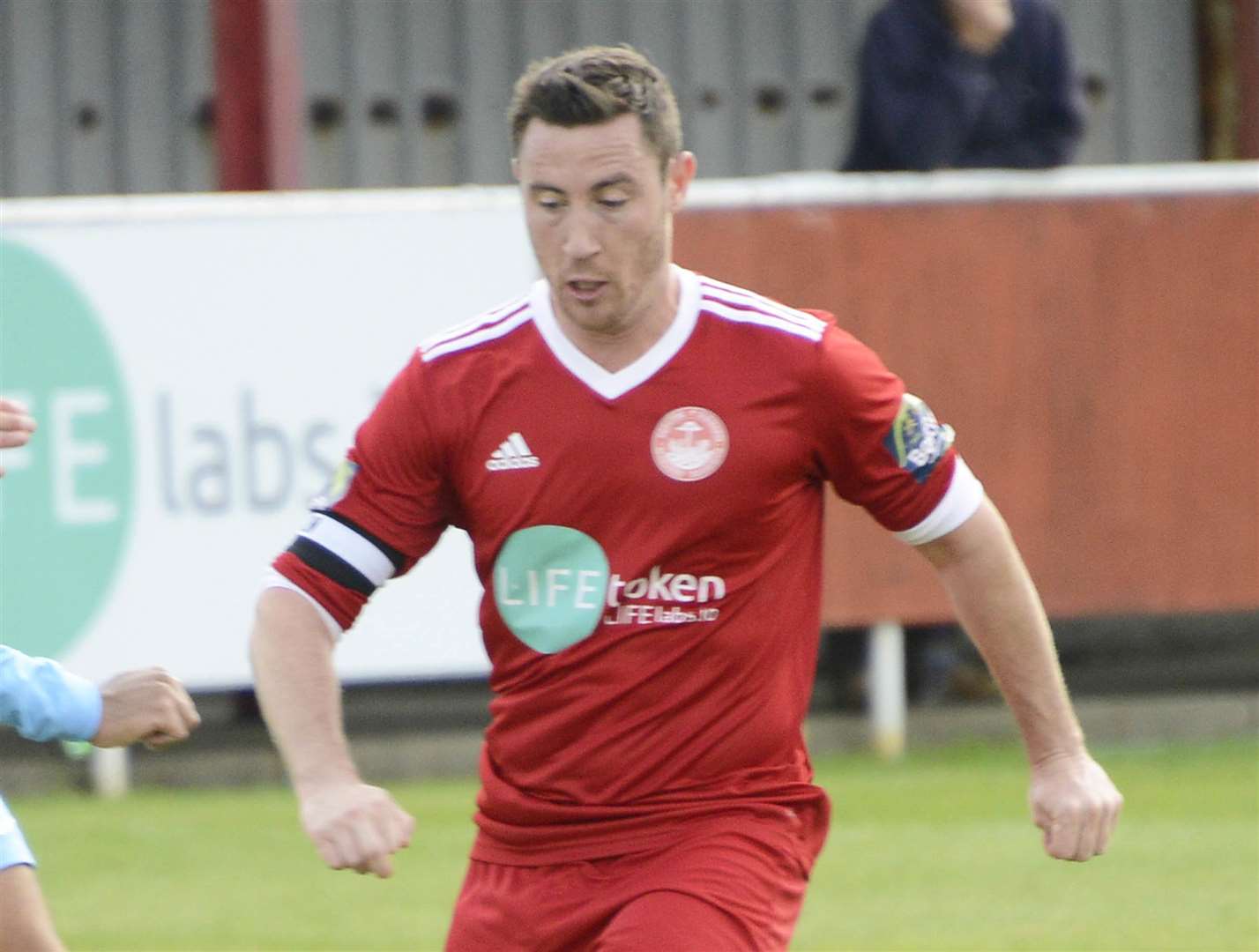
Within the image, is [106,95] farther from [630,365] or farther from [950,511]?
[950,511]

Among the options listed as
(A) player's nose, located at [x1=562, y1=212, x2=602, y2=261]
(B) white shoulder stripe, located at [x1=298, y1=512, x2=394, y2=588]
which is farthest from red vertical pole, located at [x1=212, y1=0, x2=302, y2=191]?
(A) player's nose, located at [x1=562, y1=212, x2=602, y2=261]

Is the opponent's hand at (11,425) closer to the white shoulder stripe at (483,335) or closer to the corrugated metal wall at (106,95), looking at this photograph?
the white shoulder stripe at (483,335)

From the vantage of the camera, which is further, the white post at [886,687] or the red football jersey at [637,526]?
the white post at [886,687]

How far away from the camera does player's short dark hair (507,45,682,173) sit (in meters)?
3.90

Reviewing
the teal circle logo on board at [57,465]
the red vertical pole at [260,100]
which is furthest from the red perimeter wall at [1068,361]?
the teal circle logo on board at [57,465]

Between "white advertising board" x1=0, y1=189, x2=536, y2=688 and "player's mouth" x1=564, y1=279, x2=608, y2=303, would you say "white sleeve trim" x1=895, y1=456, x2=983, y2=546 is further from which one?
"white advertising board" x1=0, y1=189, x2=536, y2=688

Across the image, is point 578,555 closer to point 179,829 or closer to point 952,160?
point 179,829

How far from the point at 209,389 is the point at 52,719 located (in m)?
4.42

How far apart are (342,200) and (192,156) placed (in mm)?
4658

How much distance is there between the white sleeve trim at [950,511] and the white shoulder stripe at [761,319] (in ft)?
1.04

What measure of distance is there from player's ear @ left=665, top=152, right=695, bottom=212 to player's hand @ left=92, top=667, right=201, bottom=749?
1.17 metres

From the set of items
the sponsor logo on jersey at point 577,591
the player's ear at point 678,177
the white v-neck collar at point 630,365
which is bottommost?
the sponsor logo on jersey at point 577,591

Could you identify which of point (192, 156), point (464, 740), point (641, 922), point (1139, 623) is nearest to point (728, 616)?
point (641, 922)

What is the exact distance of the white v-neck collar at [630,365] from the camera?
3982 mm
